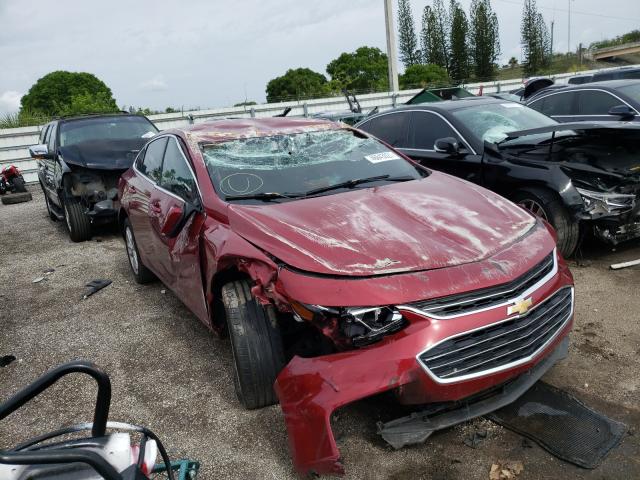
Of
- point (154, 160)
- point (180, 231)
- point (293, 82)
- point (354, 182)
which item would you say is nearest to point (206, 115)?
point (154, 160)

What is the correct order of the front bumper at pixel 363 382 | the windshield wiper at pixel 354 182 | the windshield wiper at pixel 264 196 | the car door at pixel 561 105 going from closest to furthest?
the front bumper at pixel 363 382
the windshield wiper at pixel 264 196
the windshield wiper at pixel 354 182
the car door at pixel 561 105

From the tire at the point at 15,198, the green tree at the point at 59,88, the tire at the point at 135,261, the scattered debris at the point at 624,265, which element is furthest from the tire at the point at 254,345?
the green tree at the point at 59,88

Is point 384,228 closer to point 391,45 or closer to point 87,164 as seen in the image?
point 87,164

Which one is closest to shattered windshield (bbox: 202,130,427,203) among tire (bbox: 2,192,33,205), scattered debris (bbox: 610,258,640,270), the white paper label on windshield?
the white paper label on windshield

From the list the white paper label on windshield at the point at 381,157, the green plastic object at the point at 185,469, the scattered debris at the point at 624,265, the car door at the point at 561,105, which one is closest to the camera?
the green plastic object at the point at 185,469

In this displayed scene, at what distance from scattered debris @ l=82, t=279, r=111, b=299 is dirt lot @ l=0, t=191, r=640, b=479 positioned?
0.08 meters

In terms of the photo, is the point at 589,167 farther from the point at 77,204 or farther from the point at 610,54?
the point at 610,54

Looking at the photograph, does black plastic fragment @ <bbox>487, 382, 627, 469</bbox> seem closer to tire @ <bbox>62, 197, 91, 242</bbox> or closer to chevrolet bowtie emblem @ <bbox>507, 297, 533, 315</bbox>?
chevrolet bowtie emblem @ <bbox>507, 297, 533, 315</bbox>

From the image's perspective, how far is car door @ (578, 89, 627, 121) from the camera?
7.05 metres

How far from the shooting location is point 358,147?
3975 mm

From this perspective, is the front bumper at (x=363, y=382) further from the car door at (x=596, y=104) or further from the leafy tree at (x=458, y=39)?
the leafy tree at (x=458, y=39)

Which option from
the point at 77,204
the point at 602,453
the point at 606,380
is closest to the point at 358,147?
the point at 606,380

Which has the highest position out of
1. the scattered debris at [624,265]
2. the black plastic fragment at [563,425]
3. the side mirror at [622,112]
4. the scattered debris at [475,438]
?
the side mirror at [622,112]

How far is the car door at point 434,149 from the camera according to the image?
17.7 ft
